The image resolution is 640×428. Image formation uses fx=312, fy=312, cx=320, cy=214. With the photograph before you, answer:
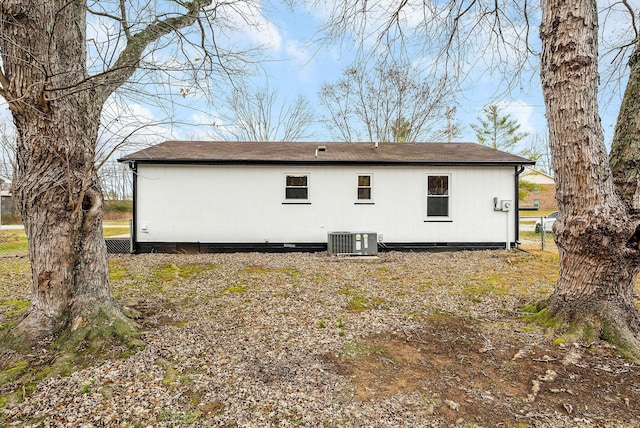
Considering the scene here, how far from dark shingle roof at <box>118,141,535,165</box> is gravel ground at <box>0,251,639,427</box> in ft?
12.9

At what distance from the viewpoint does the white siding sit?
855cm

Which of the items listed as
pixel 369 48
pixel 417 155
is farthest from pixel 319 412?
pixel 417 155

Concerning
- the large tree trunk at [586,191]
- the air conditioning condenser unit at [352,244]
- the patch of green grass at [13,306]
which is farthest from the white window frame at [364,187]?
the patch of green grass at [13,306]

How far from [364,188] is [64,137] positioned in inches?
279

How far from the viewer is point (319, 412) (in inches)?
79.5

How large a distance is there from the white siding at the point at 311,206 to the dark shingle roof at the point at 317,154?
Result: 10.3 inches

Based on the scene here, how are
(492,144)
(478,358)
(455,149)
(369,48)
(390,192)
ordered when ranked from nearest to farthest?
1. (478,358)
2. (369,48)
3. (390,192)
4. (455,149)
5. (492,144)

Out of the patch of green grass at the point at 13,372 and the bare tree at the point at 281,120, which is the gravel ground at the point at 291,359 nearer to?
the patch of green grass at the point at 13,372

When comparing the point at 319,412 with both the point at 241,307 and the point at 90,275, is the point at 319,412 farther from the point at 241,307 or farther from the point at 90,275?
the point at 90,275

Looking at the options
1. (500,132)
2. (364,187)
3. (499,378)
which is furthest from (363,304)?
(500,132)

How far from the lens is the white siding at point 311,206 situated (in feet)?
28.1

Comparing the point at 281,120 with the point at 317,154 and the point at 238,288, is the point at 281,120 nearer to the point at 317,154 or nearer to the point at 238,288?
the point at 317,154

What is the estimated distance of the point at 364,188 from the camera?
8898 millimetres

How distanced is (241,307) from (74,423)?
7.13ft
